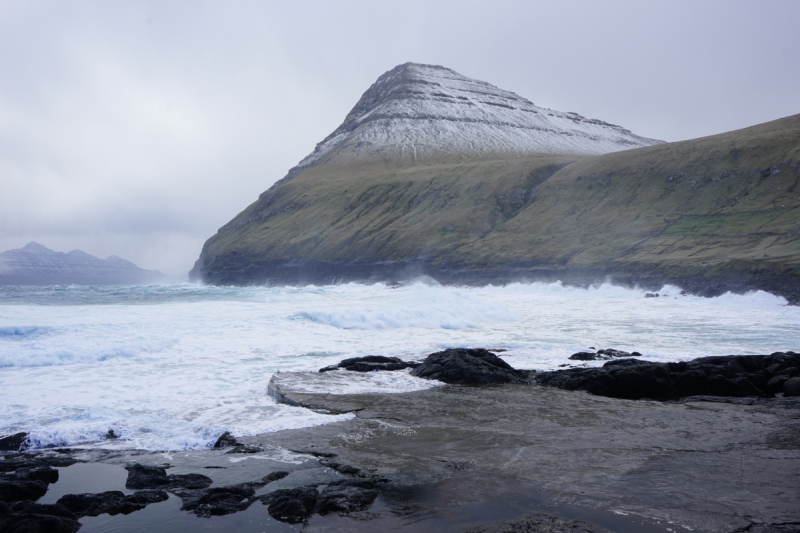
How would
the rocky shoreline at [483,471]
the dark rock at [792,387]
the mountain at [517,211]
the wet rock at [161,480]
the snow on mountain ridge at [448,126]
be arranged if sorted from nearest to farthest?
the rocky shoreline at [483,471]
the wet rock at [161,480]
the dark rock at [792,387]
the mountain at [517,211]
the snow on mountain ridge at [448,126]

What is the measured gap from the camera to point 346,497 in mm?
5652

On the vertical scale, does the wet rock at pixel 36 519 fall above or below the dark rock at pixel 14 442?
above

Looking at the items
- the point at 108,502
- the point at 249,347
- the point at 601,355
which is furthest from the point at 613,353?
the point at 108,502

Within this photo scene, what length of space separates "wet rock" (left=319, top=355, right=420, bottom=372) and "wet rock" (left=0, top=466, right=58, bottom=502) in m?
7.58

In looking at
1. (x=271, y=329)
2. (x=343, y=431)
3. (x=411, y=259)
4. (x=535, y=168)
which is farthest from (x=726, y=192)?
(x=343, y=431)

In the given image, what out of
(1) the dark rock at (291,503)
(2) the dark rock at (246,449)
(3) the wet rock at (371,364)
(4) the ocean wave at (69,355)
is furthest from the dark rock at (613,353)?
(4) the ocean wave at (69,355)

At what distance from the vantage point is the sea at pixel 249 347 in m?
9.20

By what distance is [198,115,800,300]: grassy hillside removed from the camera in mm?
46688

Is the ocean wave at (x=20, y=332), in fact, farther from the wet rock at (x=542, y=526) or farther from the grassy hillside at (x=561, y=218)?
the grassy hillside at (x=561, y=218)

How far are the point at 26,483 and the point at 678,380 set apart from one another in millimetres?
11660

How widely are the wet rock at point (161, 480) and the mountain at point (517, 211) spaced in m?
37.5

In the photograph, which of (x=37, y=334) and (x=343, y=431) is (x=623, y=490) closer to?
(x=343, y=431)

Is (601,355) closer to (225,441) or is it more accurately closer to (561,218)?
(225,441)

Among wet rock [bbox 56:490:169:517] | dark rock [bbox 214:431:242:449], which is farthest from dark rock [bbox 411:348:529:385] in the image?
wet rock [bbox 56:490:169:517]
